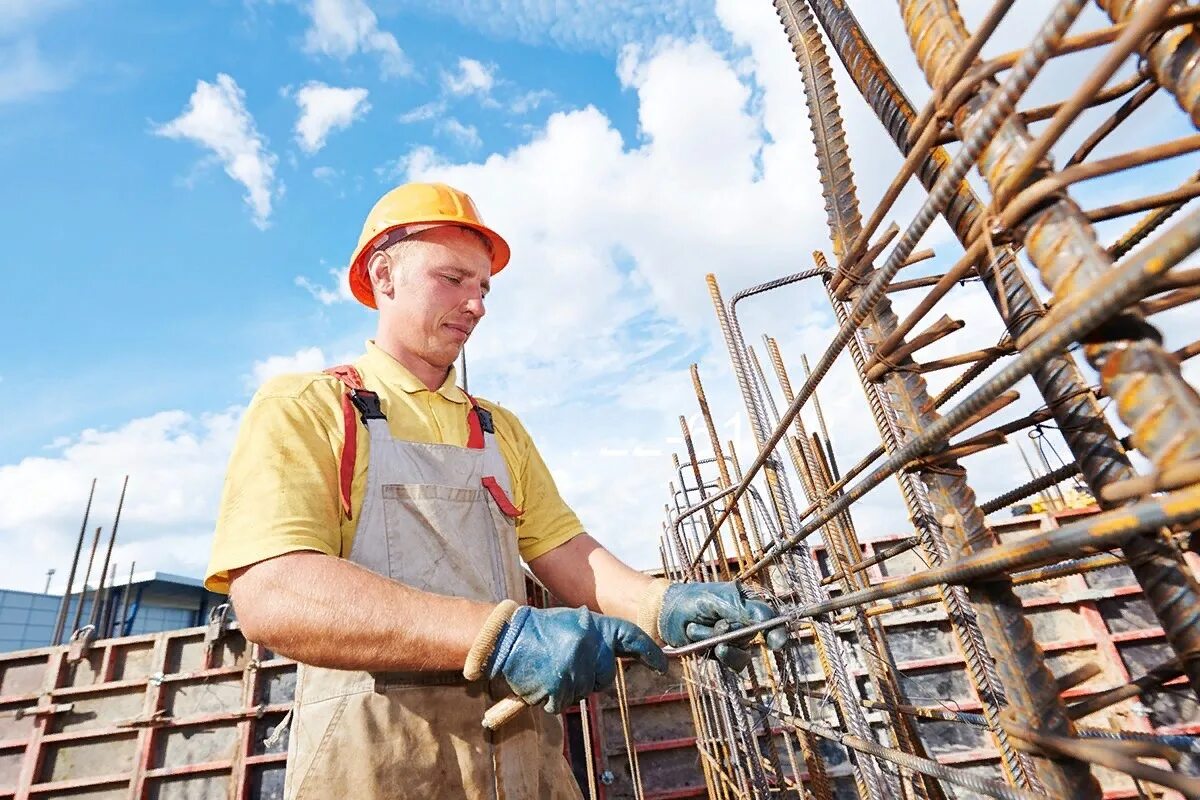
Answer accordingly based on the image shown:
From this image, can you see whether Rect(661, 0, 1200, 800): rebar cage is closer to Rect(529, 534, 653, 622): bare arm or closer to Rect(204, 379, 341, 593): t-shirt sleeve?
Rect(529, 534, 653, 622): bare arm

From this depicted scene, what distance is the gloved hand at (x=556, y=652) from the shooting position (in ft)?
4.94

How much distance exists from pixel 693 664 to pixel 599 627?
418 centimetres

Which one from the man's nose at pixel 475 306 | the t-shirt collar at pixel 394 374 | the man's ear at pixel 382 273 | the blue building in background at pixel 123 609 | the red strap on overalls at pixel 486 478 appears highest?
the blue building in background at pixel 123 609

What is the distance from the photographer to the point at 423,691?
1.82m

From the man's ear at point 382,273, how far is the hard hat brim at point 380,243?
0.26 ft

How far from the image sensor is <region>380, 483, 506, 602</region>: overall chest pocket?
1.93 m

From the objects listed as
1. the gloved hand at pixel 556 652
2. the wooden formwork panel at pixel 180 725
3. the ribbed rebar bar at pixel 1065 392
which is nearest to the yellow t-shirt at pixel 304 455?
the gloved hand at pixel 556 652

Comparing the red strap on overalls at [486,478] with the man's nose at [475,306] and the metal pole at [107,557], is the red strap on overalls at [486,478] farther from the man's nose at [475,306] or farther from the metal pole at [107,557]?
the metal pole at [107,557]

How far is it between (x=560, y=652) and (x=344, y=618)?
0.56 m

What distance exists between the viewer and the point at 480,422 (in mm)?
2514

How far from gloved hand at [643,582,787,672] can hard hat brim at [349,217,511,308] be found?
1.68 m

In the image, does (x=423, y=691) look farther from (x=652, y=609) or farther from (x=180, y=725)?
(x=180, y=725)

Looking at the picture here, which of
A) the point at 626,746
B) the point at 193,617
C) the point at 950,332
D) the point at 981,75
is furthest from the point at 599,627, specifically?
the point at 193,617

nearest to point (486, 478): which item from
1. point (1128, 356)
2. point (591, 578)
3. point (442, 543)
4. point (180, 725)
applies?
point (442, 543)
